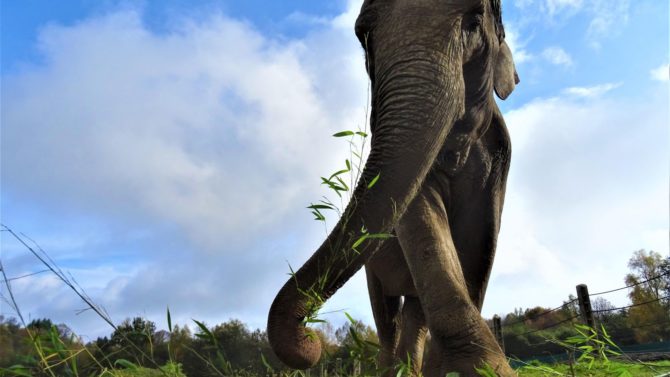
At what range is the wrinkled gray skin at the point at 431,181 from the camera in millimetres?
1854

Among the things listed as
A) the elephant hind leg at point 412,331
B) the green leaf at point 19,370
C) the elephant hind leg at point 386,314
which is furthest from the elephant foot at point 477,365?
the elephant hind leg at point 386,314

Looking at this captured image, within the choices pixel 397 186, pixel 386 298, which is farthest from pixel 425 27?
pixel 386 298

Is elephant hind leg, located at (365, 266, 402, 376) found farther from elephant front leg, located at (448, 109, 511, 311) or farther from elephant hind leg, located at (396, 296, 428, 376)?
elephant front leg, located at (448, 109, 511, 311)

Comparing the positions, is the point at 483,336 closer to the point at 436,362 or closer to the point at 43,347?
the point at 436,362

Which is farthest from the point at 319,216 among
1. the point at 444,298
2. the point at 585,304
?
the point at 585,304

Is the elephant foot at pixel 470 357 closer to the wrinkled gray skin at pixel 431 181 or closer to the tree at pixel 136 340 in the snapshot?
the wrinkled gray skin at pixel 431 181

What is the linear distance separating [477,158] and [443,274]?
1.27 m

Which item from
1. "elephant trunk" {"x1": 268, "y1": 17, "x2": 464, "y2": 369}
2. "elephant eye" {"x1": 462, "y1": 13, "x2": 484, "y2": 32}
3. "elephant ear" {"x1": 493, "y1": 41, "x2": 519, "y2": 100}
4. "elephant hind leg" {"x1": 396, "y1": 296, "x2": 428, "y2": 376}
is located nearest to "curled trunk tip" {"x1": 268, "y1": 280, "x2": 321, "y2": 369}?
"elephant trunk" {"x1": 268, "y1": 17, "x2": 464, "y2": 369}

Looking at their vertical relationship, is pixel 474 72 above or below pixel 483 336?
above

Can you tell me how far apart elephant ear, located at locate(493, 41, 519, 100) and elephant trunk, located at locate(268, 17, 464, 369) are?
81cm

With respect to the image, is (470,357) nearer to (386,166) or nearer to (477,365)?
(477,365)

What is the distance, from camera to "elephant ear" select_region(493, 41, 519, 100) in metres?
3.65

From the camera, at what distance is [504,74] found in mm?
3742

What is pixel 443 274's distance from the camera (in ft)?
8.71
